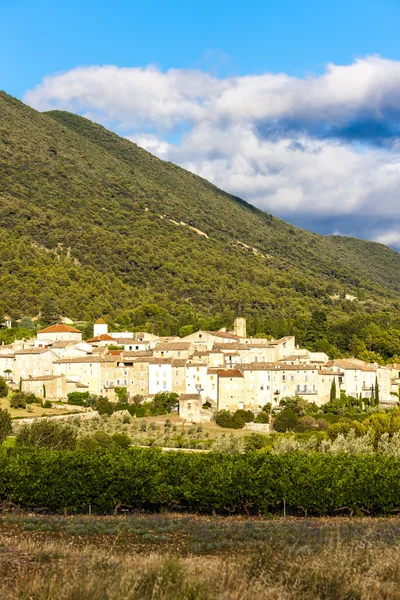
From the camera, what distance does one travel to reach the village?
59750mm

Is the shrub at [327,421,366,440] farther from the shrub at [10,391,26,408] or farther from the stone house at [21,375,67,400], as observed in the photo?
the stone house at [21,375,67,400]

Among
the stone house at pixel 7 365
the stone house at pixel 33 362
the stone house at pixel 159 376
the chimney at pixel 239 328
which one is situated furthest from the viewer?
the chimney at pixel 239 328

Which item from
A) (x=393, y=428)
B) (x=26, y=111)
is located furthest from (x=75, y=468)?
(x=26, y=111)

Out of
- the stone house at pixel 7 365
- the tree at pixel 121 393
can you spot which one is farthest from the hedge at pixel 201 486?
the stone house at pixel 7 365

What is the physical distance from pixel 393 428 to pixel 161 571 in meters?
40.6

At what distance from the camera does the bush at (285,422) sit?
5291cm

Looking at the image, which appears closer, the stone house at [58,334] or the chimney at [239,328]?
the stone house at [58,334]

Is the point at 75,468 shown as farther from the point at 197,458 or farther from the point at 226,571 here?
the point at 226,571

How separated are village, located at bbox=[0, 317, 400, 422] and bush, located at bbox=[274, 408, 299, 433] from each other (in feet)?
18.8

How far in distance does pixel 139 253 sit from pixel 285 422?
3154 inches

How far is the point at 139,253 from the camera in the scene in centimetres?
12838

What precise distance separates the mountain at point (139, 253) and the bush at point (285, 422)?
105 feet

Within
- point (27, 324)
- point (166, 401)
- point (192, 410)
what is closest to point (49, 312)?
point (27, 324)

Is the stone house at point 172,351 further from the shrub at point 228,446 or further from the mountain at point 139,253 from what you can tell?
the shrub at point 228,446
